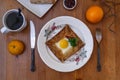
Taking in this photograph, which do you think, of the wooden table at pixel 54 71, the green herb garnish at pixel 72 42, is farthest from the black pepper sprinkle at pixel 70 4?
the green herb garnish at pixel 72 42

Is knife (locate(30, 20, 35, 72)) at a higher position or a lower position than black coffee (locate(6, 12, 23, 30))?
lower

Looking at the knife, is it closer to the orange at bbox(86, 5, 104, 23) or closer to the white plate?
the white plate

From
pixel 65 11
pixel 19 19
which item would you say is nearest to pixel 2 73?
pixel 19 19

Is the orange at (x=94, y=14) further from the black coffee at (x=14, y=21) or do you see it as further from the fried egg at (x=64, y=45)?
the black coffee at (x=14, y=21)

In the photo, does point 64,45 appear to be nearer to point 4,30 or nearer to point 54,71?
point 54,71

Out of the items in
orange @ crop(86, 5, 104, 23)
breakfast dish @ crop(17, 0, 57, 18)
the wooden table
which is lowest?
the wooden table

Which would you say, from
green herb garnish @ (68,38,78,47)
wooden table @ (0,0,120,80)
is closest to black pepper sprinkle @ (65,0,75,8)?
wooden table @ (0,0,120,80)

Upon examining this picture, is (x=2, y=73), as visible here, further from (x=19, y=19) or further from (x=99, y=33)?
(x=99, y=33)
